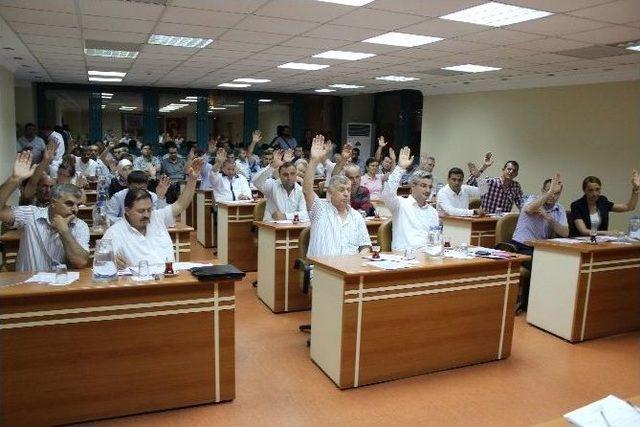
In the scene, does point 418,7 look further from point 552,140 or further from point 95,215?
point 552,140

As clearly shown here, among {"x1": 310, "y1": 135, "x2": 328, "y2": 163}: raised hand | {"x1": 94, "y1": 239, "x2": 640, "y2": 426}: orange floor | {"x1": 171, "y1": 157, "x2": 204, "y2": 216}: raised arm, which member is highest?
{"x1": 310, "y1": 135, "x2": 328, "y2": 163}: raised hand

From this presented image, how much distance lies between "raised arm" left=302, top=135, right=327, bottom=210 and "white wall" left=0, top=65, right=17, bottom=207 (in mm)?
7732

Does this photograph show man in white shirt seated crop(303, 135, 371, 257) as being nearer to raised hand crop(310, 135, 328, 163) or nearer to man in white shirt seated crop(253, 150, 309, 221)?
raised hand crop(310, 135, 328, 163)

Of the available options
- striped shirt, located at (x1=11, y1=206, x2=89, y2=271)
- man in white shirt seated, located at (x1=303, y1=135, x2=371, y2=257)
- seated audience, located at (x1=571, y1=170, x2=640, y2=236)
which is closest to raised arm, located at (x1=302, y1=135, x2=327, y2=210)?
man in white shirt seated, located at (x1=303, y1=135, x2=371, y2=257)

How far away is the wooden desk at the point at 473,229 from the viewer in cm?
652

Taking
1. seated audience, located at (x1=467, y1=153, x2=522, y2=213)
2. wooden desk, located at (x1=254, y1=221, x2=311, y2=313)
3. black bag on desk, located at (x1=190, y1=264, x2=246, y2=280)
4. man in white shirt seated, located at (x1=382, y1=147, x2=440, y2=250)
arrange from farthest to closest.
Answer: seated audience, located at (x1=467, y1=153, x2=522, y2=213) < wooden desk, located at (x1=254, y1=221, x2=311, y2=313) < man in white shirt seated, located at (x1=382, y1=147, x2=440, y2=250) < black bag on desk, located at (x1=190, y1=264, x2=246, y2=280)

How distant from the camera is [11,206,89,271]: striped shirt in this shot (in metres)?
3.44

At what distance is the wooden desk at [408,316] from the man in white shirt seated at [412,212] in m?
0.63

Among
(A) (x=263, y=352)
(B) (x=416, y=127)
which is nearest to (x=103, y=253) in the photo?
(A) (x=263, y=352)

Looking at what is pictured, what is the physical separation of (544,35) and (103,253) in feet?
18.0

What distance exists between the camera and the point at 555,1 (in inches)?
179

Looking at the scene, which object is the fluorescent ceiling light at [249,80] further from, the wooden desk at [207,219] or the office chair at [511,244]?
the office chair at [511,244]

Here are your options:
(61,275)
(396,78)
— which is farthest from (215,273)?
(396,78)

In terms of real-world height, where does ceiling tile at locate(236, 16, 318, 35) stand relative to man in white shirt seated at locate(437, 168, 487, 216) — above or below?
above
